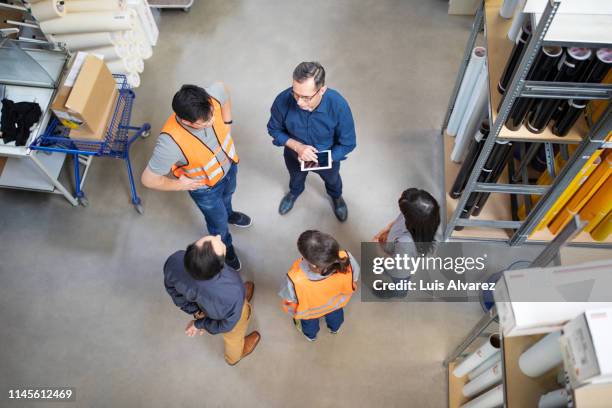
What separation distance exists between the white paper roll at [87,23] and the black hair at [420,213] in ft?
9.87

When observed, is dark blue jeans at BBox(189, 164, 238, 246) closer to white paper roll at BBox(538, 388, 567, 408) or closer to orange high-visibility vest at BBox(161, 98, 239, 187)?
orange high-visibility vest at BBox(161, 98, 239, 187)

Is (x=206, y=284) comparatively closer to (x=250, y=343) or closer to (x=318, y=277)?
(x=318, y=277)

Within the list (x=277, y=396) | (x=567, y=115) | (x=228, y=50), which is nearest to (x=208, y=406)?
(x=277, y=396)

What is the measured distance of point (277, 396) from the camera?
129 inches

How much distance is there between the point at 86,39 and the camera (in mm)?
4066

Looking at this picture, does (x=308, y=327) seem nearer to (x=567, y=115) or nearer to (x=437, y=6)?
(x=567, y=115)

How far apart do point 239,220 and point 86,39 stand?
2052 millimetres

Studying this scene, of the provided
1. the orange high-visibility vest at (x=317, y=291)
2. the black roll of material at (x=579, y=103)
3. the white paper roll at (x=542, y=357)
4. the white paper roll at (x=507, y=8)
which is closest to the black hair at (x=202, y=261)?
the orange high-visibility vest at (x=317, y=291)

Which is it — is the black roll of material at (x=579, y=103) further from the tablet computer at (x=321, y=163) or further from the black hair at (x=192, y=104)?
the black hair at (x=192, y=104)

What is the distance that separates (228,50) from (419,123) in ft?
6.99

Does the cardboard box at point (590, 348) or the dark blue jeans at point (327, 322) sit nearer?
the cardboard box at point (590, 348)

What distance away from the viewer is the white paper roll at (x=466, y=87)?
11.3 feet

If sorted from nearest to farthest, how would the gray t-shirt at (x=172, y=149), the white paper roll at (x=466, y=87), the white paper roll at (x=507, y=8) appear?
the gray t-shirt at (x=172, y=149) → the white paper roll at (x=507, y=8) → the white paper roll at (x=466, y=87)

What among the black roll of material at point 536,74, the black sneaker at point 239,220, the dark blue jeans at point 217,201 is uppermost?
the black roll of material at point 536,74
